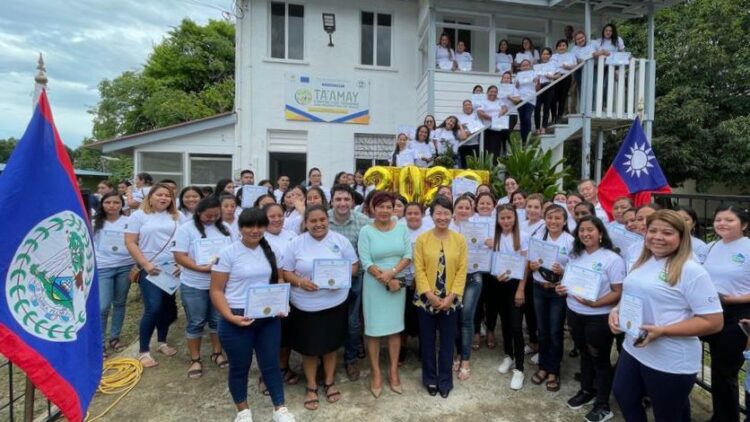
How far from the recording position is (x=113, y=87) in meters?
30.0

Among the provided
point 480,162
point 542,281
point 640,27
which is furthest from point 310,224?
point 640,27

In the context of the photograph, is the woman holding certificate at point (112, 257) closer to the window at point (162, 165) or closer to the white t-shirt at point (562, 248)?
the white t-shirt at point (562, 248)

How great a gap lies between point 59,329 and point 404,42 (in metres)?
10.5

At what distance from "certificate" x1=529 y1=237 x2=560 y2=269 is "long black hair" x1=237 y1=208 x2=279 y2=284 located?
223 centimetres

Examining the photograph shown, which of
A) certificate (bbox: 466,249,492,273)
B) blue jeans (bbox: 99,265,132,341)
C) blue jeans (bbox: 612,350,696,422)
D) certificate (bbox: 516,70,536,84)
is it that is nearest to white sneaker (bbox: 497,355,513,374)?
certificate (bbox: 466,249,492,273)

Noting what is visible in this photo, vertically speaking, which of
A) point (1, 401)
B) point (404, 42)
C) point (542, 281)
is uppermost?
point (404, 42)

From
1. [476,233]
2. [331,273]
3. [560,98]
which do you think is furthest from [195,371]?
[560,98]

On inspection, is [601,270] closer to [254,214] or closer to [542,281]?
[542,281]

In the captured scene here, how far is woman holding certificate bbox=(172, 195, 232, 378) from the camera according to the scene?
361 centimetres

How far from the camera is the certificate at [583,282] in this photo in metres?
3.00

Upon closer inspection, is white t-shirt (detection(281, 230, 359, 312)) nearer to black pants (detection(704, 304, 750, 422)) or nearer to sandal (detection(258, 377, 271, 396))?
sandal (detection(258, 377, 271, 396))

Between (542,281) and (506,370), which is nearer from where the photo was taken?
(542,281)

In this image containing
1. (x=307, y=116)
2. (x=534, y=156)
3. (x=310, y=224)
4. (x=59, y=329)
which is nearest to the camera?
(x=59, y=329)

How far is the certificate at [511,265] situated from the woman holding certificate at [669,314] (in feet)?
4.62
